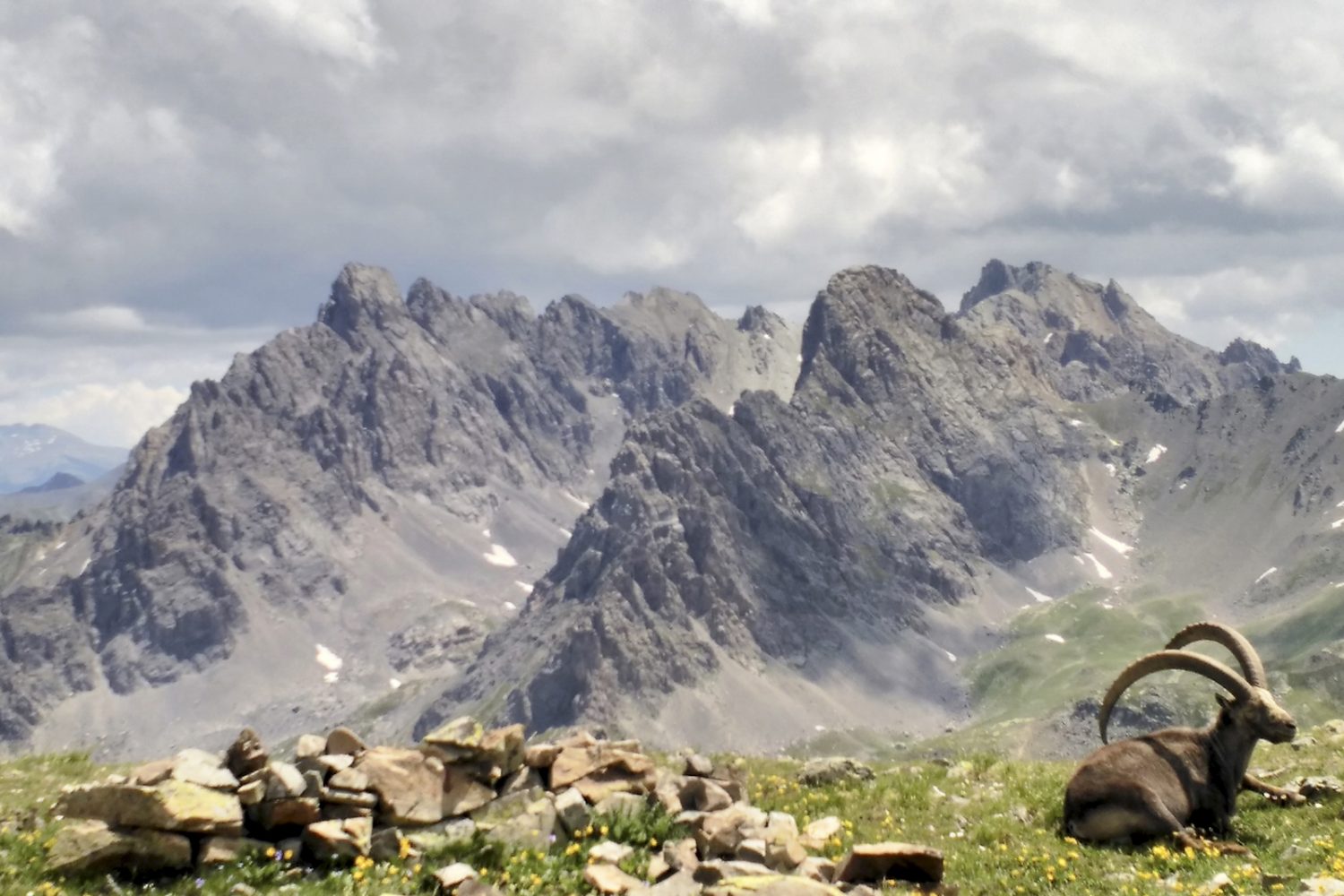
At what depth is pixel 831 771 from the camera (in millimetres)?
28188

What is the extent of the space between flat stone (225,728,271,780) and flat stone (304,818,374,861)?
191 centimetres

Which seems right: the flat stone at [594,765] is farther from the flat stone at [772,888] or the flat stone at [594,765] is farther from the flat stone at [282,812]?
the flat stone at [772,888]

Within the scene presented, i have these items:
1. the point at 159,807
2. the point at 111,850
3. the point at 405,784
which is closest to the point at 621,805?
the point at 405,784

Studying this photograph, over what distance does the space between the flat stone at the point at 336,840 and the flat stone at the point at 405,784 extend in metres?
1.01

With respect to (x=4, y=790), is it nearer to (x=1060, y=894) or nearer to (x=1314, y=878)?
(x=1060, y=894)

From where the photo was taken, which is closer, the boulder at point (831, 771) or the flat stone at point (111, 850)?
the flat stone at point (111, 850)

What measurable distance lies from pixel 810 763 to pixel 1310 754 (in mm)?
13293

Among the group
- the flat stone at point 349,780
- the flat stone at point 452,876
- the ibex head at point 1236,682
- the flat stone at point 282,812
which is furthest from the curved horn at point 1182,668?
the flat stone at point 282,812

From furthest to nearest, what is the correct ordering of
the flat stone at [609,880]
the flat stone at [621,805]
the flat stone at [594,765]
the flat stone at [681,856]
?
1. the flat stone at [594,765]
2. the flat stone at [621,805]
3. the flat stone at [681,856]
4. the flat stone at [609,880]

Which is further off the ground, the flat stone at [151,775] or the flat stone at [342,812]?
the flat stone at [151,775]

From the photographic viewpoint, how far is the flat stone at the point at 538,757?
2308 centimetres

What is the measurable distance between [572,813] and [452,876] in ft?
11.5

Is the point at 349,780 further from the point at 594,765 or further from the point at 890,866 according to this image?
the point at 890,866

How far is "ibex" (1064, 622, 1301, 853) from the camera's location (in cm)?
2086
